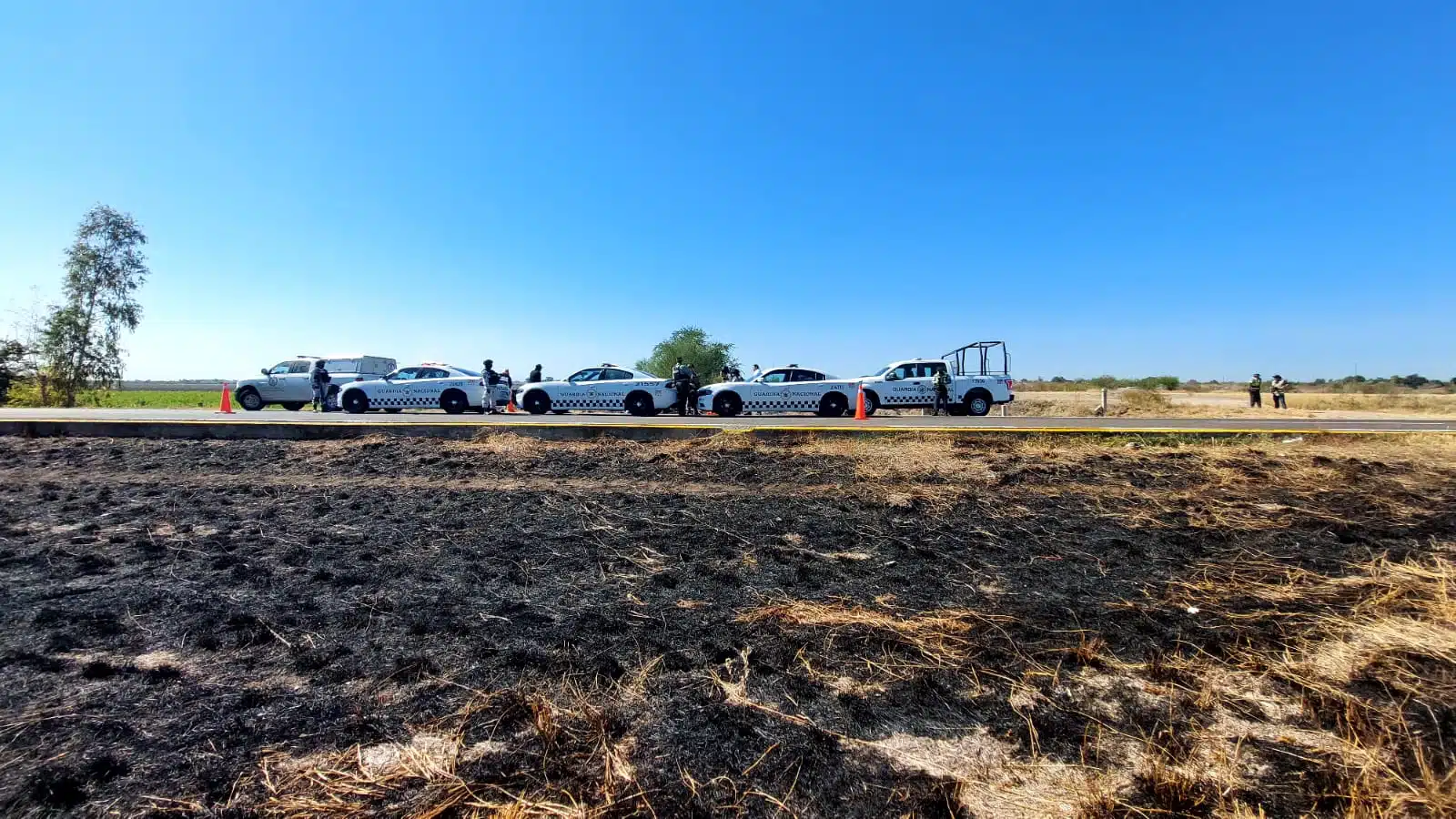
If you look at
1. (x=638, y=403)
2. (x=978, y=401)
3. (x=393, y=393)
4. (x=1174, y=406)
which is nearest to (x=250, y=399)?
(x=393, y=393)

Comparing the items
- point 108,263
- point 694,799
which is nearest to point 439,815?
point 694,799

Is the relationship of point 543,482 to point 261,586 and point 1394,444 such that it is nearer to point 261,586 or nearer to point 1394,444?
point 261,586

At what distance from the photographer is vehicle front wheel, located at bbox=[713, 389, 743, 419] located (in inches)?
695

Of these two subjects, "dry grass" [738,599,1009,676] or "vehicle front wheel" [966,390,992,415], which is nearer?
"dry grass" [738,599,1009,676]

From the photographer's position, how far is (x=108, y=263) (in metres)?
31.7

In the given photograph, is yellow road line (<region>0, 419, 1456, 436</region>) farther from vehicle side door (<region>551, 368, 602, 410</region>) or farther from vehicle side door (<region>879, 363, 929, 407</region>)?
vehicle side door (<region>879, 363, 929, 407</region>)

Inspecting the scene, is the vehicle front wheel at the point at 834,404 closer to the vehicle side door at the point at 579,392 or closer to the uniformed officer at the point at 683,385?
the uniformed officer at the point at 683,385

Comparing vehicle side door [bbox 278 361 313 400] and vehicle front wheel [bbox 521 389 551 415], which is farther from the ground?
vehicle side door [bbox 278 361 313 400]

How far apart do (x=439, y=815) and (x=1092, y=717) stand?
2557 millimetres

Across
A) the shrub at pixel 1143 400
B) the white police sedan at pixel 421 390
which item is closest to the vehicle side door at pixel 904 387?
the white police sedan at pixel 421 390

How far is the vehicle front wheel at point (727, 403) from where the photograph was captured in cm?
1766

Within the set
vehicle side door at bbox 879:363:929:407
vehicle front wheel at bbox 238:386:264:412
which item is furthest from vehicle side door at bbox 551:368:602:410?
vehicle front wheel at bbox 238:386:264:412

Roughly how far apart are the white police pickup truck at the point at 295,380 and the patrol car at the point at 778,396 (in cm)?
1149

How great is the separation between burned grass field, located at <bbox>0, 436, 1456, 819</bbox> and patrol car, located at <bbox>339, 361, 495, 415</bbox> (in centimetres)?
1133
